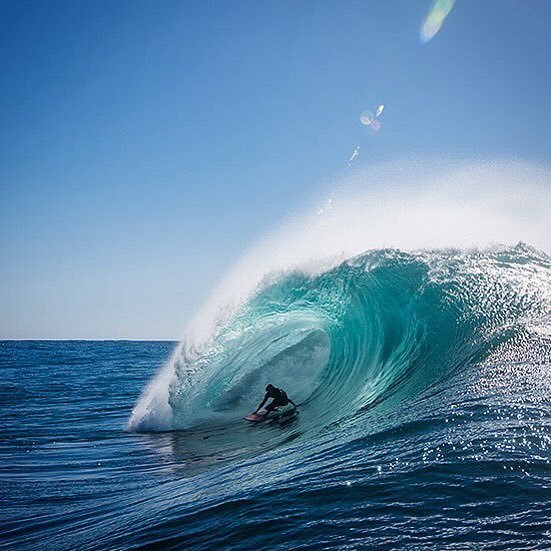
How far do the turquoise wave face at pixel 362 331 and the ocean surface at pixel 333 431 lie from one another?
4cm

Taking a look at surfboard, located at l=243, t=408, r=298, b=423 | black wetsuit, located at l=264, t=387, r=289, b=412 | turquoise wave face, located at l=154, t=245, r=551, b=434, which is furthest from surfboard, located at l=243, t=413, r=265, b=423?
turquoise wave face, located at l=154, t=245, r=551, b=434

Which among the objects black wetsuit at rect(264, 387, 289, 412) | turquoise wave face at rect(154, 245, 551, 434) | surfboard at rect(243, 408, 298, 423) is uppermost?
turquoise wave face at rect(154, 245, 551, 434)

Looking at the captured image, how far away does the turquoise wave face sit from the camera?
26.6 ft

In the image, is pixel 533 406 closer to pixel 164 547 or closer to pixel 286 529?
pixel 286 529

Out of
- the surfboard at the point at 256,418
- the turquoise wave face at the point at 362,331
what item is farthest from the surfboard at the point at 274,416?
the turquoise wave face at the point at 362,331

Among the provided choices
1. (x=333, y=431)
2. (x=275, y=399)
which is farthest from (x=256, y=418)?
(x=333, y=431)

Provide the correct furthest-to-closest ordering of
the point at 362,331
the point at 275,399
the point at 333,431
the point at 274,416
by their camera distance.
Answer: the point at 362,331, the point at 275,399, the point at 274,416, the point at 333,431

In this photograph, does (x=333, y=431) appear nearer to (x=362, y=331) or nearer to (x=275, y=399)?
(x=275, y=399)

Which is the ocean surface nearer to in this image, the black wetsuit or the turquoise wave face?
the turquoise wave face

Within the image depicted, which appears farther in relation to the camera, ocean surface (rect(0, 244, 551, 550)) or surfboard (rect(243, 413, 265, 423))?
surfboard (rect(243, 413, 265, 423))

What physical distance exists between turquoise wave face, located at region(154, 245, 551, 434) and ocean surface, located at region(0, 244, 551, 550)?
0.04 m

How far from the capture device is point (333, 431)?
5.91 m

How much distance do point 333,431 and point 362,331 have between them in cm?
513

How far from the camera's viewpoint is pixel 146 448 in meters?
8.31
